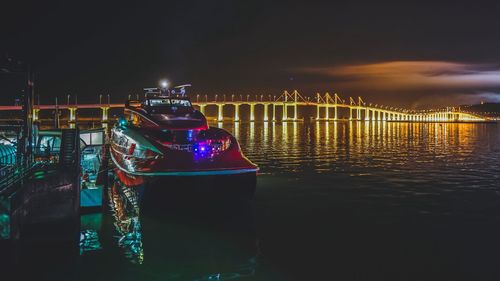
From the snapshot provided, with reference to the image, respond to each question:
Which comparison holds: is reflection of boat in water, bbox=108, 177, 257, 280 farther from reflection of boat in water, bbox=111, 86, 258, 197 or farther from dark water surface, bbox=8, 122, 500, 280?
reflection of boat in water, bbox=111, 86, 258, 197

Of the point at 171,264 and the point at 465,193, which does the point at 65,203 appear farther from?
the point at 465,193

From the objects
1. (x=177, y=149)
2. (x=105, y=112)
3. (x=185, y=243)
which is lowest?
(x=185, y=243)

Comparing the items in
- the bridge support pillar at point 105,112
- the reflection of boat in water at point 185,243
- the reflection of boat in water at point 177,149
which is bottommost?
the reflection of boat in water at point 185,243

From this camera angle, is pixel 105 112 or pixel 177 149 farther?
pixel 105 112

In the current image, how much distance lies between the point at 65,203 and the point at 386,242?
7.97 metres

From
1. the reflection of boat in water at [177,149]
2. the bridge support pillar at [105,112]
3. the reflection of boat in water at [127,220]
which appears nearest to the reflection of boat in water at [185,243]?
the reflection of boat in water at [127,220]

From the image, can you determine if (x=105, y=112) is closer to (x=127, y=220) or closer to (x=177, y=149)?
(x=177, y=149)

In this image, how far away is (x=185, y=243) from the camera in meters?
12.4

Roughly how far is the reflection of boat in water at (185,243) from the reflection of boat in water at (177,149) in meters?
0.99

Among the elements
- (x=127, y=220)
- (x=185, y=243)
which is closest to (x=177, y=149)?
(x=127, y=220)

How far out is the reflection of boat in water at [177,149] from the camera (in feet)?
50.7

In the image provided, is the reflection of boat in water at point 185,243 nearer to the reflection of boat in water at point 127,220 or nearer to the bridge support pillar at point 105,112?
the reflection of boat in water at point 127,220

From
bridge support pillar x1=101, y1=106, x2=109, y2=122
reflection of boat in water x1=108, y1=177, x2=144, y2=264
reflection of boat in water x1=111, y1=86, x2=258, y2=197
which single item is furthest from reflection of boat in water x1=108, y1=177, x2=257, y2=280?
bridge support pillar x1=101, y1=106, x2=109, y2=122

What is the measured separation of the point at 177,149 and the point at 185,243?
4.35m
